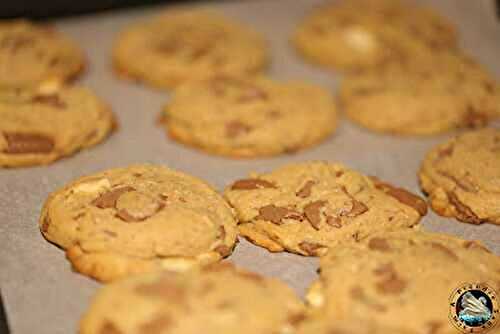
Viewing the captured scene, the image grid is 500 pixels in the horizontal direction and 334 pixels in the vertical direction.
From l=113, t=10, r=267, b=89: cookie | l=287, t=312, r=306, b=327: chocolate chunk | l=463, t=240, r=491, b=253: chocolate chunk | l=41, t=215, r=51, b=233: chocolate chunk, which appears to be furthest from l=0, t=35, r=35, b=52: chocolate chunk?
l=463, t=240, r=491, b=253: chocolate chunk

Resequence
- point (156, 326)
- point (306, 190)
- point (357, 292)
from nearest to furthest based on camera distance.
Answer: point (156, 326) < point (357, 292) < point (306, 190)

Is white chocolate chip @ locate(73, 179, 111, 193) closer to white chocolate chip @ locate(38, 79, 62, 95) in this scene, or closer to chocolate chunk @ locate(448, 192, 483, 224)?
white chocolate chip @ locate(38, 79, 62, 95)

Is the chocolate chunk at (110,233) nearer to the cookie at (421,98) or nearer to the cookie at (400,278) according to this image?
the cookie at (400,278)

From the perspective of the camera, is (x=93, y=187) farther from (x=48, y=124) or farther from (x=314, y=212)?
(x=314, y=212)

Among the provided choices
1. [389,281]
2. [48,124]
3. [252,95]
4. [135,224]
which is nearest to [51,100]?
[48,124]

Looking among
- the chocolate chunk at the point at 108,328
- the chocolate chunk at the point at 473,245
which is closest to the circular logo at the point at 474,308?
the chocolate chunk at the point at 473,245

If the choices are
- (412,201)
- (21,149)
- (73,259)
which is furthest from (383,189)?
(21,149)

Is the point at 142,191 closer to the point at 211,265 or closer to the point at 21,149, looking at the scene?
the point at 211,265

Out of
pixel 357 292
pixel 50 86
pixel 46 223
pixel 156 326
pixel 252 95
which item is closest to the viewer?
pixel 156 326
